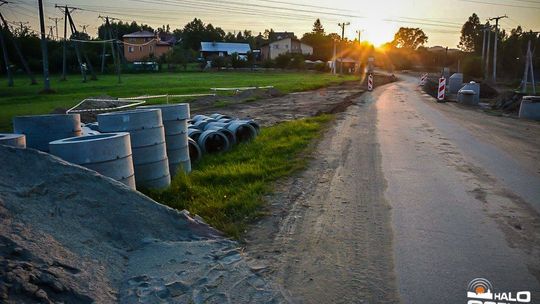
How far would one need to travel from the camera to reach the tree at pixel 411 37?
Result: 146m

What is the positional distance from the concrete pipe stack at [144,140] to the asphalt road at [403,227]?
186 cm

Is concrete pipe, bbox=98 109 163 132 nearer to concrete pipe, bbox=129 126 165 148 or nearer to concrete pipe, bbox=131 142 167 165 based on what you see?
concrete pipe, bbox=129 126 165 148

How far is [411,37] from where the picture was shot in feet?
481

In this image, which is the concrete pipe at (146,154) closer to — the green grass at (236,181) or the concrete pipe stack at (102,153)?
the green grass at (236,181)

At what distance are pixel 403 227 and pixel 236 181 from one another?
9.44 ft

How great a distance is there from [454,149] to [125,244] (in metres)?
7.83

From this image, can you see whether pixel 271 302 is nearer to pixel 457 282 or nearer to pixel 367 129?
pixel 457 282

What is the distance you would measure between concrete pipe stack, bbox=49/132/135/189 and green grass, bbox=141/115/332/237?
2.96 ft

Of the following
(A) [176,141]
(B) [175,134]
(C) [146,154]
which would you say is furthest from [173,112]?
(C) [146,154]

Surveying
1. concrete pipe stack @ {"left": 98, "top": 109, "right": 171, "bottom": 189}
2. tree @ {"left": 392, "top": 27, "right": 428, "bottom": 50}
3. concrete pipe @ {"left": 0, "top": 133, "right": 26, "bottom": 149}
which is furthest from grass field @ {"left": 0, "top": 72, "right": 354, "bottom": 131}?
tree @ {"left": 392, "top": 27, "right": 428, "bottom": 50}

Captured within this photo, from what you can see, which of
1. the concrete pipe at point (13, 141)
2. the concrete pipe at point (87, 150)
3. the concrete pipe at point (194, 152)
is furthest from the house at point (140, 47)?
the concrete pipe at point (87, 150)

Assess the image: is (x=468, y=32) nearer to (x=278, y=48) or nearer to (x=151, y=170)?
(x=278, y=48)

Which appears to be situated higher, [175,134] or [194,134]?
[175,134]

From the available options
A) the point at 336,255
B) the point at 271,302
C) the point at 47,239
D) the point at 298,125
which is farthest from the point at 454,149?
the point at 47,239
